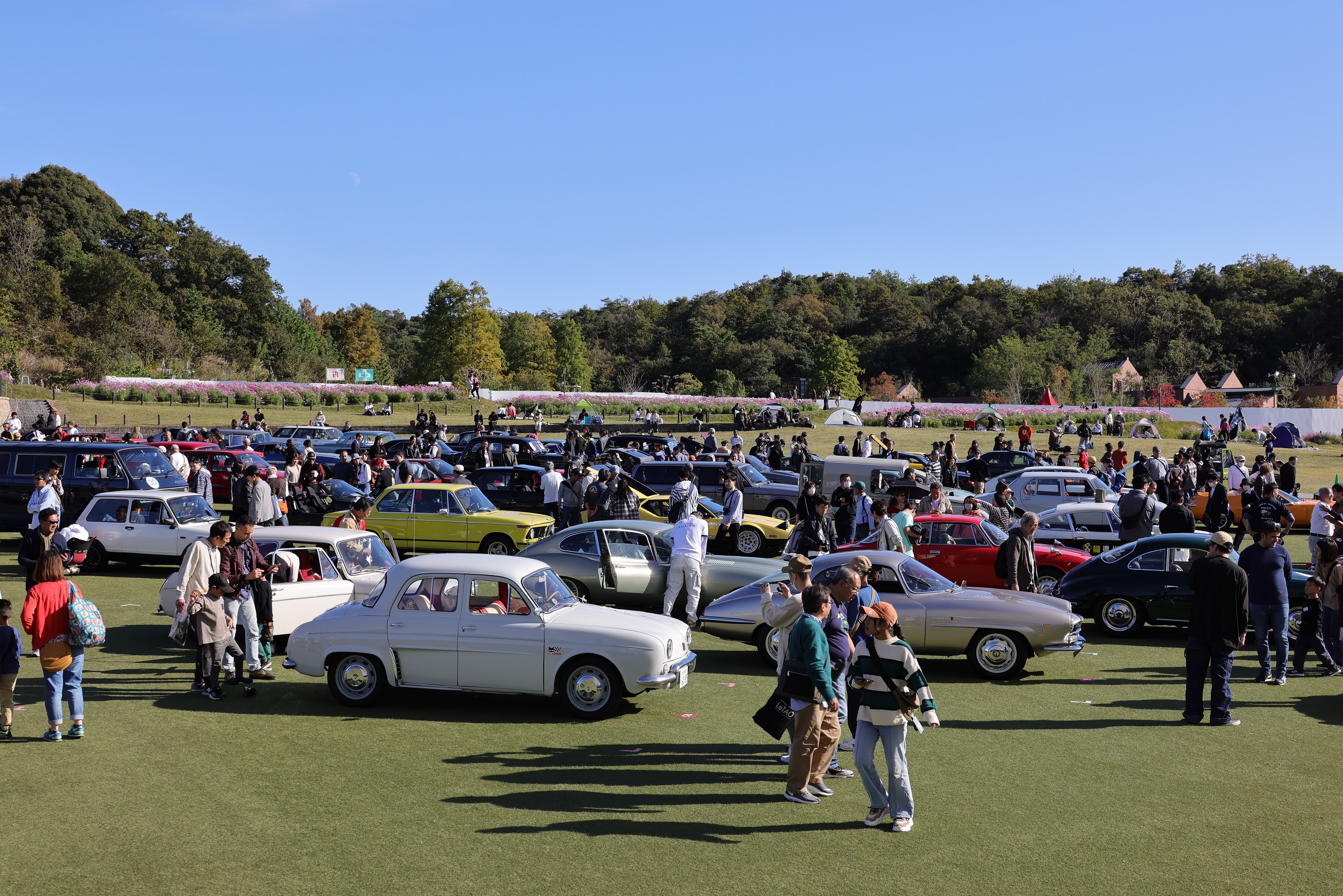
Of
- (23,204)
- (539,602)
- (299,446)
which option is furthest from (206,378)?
(539,602)

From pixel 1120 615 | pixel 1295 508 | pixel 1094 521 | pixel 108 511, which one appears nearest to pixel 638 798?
pixel 1120 615

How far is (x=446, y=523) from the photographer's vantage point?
63.4 ft

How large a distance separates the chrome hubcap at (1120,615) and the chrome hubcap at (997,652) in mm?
3344

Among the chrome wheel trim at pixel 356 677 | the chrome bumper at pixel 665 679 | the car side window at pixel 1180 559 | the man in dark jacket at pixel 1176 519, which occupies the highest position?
the man in dark jacket at pixel 1176 519

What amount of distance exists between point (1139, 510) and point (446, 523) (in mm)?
12575

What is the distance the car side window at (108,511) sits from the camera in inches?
674

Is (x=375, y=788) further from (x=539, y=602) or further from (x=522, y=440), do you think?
(x=522, y=440)

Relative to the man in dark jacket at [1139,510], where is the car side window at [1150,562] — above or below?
below

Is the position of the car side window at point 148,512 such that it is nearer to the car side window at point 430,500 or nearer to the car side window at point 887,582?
the car side window at point 430,500

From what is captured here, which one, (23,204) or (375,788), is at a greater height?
(23,204)

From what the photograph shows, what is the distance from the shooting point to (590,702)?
9406 mm

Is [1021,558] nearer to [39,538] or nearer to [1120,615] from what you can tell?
[1120,615]

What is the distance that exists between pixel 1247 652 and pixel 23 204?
105m

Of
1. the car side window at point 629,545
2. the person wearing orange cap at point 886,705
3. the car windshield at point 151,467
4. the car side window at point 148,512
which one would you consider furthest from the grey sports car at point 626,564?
the car windshield at point 151,467
